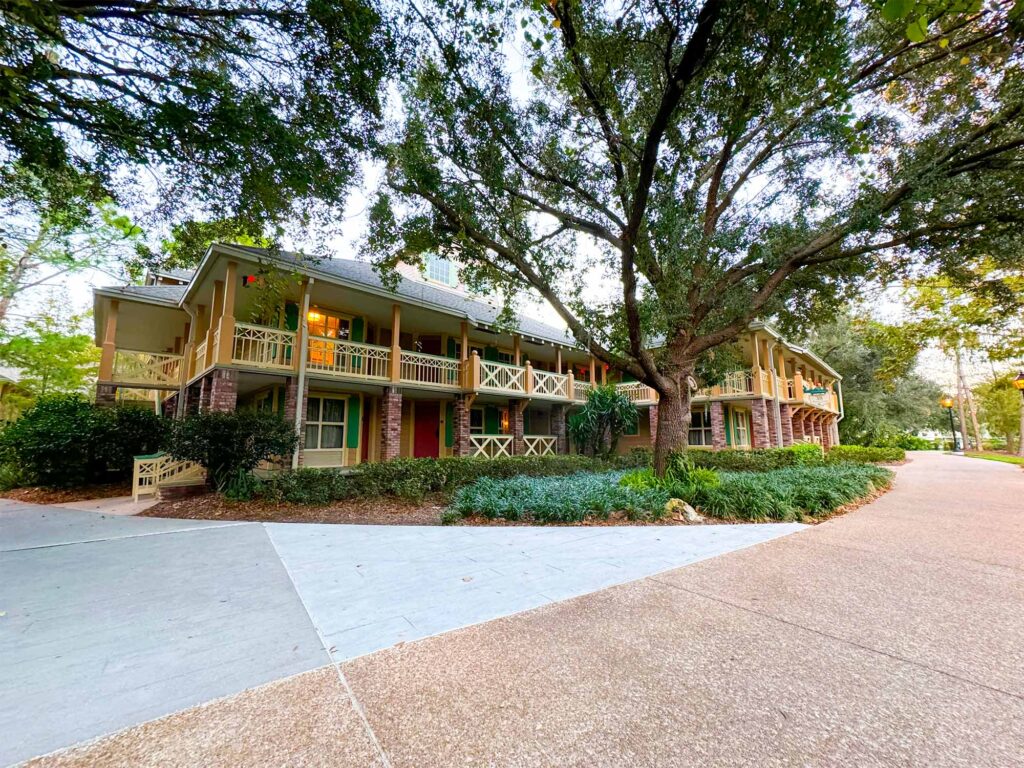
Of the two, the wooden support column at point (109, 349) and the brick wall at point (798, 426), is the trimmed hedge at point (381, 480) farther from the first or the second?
→ the brick wall at point (798, 426)

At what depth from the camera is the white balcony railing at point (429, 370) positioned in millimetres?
12703

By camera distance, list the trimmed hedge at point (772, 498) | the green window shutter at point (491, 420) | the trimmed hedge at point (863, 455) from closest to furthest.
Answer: the trimmed hedge at point (772, 498) → the green window shutter at point (491, 420) → the trimmed hedge at point (863, 455)

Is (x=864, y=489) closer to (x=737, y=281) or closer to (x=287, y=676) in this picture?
(x=737, y=281)

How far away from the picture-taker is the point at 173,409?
14359mm

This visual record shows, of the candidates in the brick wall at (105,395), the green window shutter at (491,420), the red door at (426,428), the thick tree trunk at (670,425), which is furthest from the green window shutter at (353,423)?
the thick tree trunk at (670,425)

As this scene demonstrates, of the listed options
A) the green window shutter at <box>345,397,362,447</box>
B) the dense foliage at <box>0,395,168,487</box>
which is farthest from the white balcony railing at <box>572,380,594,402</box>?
the dense foliage at <box>0,395,168,487</box>

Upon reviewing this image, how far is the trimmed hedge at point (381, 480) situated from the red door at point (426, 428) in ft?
15.0

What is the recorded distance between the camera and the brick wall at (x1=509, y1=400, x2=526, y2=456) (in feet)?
48.9

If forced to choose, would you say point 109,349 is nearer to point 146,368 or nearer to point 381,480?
point 146,368

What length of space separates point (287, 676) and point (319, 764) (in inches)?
32.1

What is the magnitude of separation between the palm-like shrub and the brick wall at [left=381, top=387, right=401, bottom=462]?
7.21 meters

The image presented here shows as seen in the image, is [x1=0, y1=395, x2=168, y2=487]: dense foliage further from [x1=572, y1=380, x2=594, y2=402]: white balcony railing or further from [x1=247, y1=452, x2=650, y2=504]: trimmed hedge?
[x1=572, y1=380, x2=594, y2=402]: white balcony railing

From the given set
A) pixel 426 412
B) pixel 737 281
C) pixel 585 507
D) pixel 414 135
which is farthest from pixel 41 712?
pixel 426 412

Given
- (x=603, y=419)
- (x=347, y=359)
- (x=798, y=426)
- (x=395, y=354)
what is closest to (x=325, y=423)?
(x=347, y=359)
